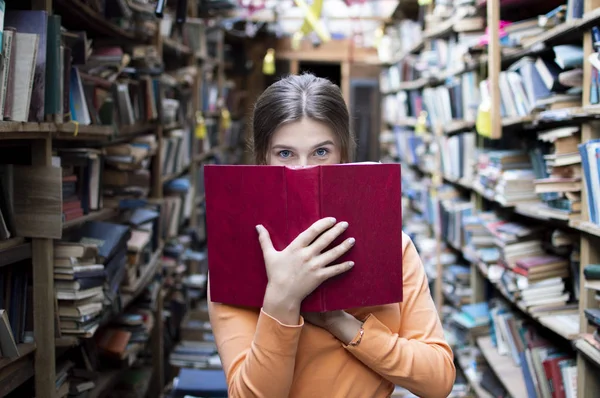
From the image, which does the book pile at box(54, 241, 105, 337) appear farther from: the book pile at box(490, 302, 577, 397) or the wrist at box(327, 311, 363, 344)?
the book pile at box(490, 302, 577, 397)

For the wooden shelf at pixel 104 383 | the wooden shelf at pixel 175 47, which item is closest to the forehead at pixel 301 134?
the wooden shelf at pixel 104 383

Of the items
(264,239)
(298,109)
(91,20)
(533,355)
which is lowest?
(533,355)

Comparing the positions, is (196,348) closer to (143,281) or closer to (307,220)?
(143,281)

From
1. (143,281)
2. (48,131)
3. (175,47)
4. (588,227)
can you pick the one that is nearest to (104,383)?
(143,281)

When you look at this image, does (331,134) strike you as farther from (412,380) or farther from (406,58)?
(406,58)

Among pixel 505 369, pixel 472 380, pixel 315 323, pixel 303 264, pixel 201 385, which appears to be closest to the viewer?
pixel 303 264

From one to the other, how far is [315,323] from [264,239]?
19 centimetres

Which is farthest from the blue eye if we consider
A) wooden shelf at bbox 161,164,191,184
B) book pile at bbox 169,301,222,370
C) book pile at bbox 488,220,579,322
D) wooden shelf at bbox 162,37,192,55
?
wooden shelf at bbox 162,37,192,55

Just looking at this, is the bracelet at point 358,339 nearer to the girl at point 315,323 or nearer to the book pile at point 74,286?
the girl at point 315,323

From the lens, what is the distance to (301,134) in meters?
1.19

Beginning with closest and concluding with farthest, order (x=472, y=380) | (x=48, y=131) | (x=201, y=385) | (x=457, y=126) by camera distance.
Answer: (x=48, y=131) → (x=201, y=385) → (x=472, y=380) → (x=457, y=126)

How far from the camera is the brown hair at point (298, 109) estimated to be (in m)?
1.20

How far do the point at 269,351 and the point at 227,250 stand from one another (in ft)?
0.68

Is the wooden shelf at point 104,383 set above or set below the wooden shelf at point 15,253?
below
